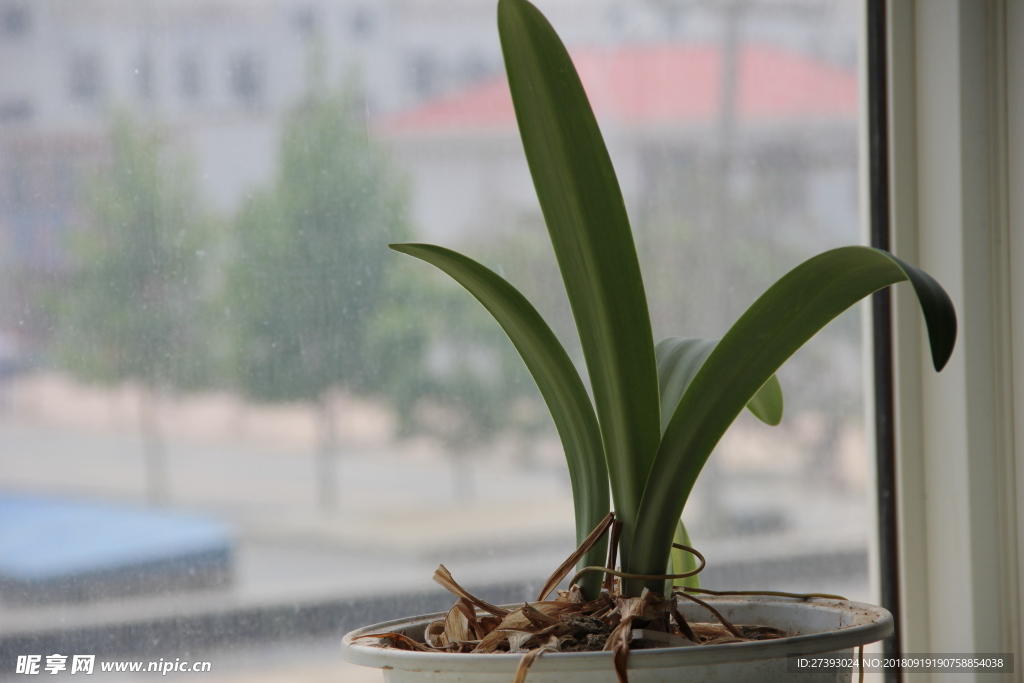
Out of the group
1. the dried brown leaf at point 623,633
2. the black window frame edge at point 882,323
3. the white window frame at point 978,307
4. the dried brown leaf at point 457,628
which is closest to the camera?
the dried brown leaf at point 623,633

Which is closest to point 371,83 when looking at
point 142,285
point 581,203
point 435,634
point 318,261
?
point 318,261

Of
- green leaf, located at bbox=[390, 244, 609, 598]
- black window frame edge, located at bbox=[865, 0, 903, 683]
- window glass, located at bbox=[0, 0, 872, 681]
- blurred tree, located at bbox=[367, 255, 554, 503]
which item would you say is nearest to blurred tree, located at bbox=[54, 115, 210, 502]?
window glass, located at bbox=[0, 0, 872, 681]

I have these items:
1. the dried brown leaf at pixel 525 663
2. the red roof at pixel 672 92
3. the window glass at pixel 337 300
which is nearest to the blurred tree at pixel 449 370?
the window glass at pixel 337 300

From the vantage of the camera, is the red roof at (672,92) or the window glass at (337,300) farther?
the red roof at (672,92)

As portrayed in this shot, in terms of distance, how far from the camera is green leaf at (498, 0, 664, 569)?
0.46m

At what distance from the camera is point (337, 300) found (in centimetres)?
76

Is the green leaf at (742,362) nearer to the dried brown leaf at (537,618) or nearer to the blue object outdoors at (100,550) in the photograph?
the dried brown leaf at (537,618)

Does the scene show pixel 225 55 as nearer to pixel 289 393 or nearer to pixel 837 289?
pixel 289 393

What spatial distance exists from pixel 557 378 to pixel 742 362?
0.38 feet

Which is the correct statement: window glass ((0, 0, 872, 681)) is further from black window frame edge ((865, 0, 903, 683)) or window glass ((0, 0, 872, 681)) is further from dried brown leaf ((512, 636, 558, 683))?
dried brown leaf ((512, 636, 558, 683))

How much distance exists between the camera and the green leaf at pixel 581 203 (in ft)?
1.50

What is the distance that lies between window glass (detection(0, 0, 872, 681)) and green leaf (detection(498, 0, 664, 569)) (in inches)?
12.7

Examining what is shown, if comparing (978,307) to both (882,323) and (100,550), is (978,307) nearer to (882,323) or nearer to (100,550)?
(882,323)

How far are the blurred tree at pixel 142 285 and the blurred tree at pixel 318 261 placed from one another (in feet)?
0.13
